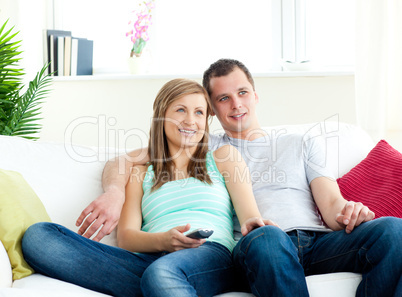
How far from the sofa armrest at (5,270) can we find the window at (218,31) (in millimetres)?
2234

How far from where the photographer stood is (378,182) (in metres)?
1.88

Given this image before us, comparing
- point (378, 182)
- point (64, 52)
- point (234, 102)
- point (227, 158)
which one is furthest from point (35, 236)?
point (64, 52)

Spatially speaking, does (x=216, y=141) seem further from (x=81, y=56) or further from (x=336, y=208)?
(x=81, y=56)

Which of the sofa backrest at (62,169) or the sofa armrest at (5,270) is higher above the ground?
the sofa backrest at (62,169)

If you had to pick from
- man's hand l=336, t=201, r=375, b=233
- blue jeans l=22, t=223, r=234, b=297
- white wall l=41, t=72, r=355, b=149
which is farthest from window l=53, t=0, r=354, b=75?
blue jeans l=22, t=223, r=234, b=297

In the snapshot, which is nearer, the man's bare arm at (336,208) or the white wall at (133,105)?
the man's bare arm at (336,208)

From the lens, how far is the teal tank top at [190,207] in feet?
5.41

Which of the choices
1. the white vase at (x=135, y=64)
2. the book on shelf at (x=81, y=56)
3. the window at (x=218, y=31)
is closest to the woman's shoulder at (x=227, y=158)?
the window at (x=218, y=31)

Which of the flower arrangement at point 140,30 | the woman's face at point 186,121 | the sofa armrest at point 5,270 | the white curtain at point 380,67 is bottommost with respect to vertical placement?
the sofa armrest at point 5,270

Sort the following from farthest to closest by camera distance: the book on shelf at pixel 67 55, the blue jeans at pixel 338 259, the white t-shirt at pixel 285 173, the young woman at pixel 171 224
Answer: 1. the book on shelf at pixel 67 55
2. the white t-shirt at pixel 285 173
3. the young woman at pixel 171 224
4. the blue jeans at pixel 338 259

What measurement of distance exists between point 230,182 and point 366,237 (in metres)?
0.50

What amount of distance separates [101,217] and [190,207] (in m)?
0.30

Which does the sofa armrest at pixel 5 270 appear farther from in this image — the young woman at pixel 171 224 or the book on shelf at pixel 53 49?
the book on shelf at pixel 53 49

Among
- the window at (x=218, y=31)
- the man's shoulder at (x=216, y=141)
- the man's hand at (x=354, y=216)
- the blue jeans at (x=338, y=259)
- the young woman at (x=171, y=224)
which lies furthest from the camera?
the window at (x=218, y=31)
